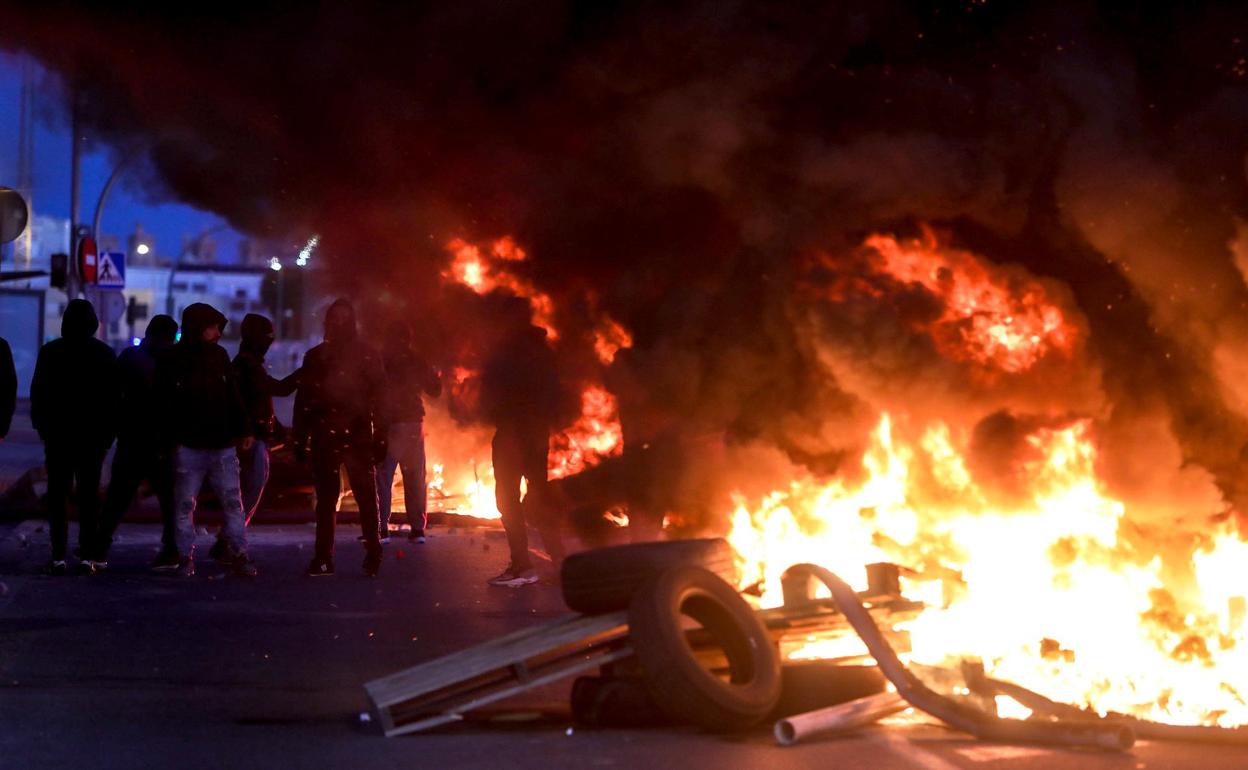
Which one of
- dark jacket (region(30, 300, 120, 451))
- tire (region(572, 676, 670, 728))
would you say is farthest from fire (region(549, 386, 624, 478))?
tire (region(572, 676, 670, 728))

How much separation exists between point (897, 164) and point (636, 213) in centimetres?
178

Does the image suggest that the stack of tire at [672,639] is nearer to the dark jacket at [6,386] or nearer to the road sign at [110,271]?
the dark jacket at [6,386]

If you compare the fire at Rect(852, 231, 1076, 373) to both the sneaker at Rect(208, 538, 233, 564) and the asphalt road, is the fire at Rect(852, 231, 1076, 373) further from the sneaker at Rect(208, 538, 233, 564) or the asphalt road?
the sneaker at Rect(208, 538, 233, 564)

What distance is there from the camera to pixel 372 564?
1152 centimetres

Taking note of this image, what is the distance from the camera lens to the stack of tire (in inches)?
237

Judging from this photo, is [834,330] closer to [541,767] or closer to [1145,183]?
[1145,183]

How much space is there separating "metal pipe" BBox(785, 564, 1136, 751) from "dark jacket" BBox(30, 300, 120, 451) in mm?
6377

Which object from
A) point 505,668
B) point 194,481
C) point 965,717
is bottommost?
point 965,717

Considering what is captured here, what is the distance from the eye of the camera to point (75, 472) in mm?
11383

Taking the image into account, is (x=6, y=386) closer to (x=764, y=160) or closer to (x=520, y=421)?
(x=520, y=421)

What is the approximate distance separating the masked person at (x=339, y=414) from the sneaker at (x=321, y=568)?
2 cm

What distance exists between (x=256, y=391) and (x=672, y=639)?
662 cm

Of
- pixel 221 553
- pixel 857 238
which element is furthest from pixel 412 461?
pixel 857 238

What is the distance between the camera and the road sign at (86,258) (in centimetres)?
2366
